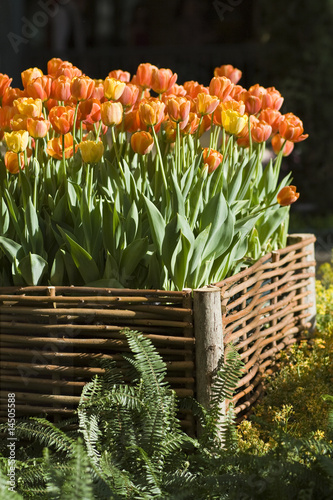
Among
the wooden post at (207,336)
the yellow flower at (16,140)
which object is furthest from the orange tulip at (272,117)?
the yellow flower at (16,140)

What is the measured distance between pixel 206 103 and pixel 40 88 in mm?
583

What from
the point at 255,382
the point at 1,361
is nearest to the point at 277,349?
the point at 255,382

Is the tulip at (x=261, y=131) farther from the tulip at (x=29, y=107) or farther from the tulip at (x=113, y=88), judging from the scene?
the tulip at (x=29, y=107)

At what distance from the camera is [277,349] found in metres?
2.97

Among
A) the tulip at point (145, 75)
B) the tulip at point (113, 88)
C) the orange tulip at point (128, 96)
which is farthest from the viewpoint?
the tulip at point (145, 75)

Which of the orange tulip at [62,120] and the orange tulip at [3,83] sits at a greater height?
the orange tulip at [3,83]

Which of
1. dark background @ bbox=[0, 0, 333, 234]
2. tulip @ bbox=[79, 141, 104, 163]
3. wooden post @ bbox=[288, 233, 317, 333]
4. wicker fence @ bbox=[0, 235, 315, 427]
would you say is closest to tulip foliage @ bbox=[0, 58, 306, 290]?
tulip @ bbox=[79, 141, 104, 163]

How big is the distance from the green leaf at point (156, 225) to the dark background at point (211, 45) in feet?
15.4

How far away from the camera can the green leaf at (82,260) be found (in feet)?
7.47

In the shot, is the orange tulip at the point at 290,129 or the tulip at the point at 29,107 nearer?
the tulip at the point at 29,107

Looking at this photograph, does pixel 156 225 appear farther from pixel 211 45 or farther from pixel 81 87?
pixel 211 45

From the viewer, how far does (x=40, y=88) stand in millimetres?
2447

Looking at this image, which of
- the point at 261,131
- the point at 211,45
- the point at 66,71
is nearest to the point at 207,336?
the point at 261,131

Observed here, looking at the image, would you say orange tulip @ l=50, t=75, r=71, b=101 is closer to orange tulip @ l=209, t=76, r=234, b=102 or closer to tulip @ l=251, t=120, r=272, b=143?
orange tulip @ l=209, t=76, r=234, b=102
